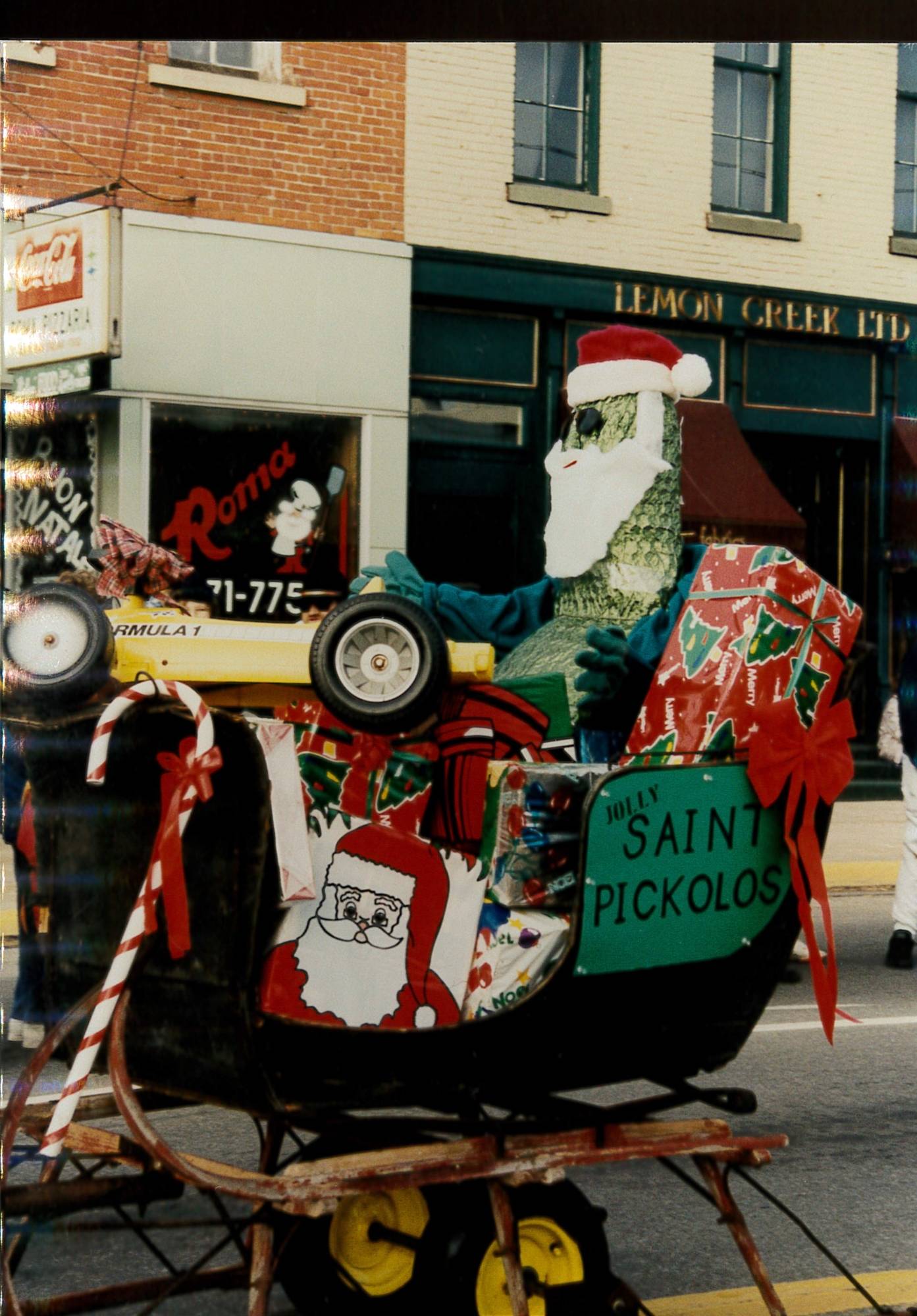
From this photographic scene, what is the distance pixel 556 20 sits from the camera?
2584mm

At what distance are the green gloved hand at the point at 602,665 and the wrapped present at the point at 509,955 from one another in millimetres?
395

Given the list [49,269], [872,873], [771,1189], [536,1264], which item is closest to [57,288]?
[49,269]

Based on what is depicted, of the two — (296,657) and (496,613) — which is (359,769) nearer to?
(296,657)

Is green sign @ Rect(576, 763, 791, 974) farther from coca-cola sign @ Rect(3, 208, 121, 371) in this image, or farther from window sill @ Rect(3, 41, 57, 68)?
window sill @ Rect(3, 41, 57, 68)

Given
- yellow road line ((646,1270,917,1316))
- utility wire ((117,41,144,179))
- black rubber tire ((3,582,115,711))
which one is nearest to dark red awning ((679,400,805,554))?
utility wire ((117,41,144,179))

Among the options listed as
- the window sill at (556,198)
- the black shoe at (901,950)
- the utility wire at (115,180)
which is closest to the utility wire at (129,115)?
the utility wire at (115,180)

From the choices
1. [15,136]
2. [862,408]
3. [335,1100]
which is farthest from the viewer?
[862,408]

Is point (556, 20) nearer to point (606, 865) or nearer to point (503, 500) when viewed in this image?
point (503, 500)

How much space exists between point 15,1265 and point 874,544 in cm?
208

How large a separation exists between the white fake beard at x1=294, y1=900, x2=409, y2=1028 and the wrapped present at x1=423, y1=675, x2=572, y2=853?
0.30 m

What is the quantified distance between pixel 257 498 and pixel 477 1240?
132cm

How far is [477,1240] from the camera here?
8.17 feet

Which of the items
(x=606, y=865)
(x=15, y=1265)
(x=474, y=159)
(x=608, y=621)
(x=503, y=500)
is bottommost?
(x=15, y=1265)

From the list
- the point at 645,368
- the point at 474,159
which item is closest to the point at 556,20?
the point at 474,159
